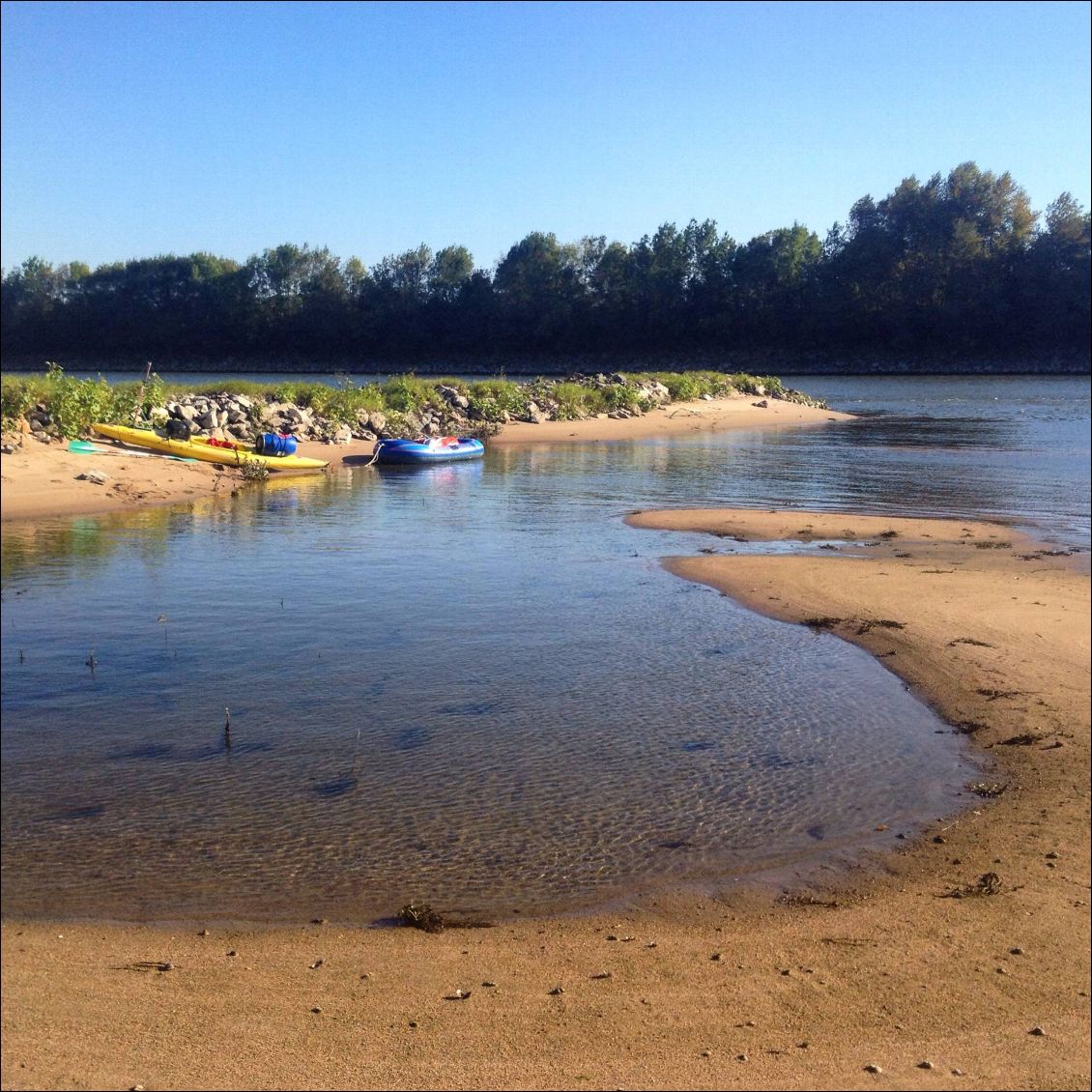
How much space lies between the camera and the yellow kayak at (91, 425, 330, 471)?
25812mm

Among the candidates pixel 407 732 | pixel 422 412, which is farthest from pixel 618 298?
pixel 407 732

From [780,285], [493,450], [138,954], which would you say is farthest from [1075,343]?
[138,954]

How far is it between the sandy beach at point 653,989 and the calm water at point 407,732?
0.42m

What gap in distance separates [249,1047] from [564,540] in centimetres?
1481

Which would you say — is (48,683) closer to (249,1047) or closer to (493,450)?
(249,1047)

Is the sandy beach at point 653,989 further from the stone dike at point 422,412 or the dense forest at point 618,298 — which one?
the dense forest at point 618,298

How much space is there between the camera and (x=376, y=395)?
39.4 metres

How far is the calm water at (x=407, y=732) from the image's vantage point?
261 inches

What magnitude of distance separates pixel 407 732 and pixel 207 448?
65.5 feet

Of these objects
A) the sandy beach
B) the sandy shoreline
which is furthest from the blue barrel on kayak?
the sandy beach

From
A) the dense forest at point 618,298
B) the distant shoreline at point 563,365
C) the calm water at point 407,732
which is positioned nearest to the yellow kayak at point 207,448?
the calm water at point 407,732

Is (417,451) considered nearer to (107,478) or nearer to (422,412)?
(422,412)

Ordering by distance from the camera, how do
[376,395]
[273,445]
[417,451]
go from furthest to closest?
[376,395], [417,451], [273,445]

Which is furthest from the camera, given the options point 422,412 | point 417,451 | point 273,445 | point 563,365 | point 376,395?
point 563,365
